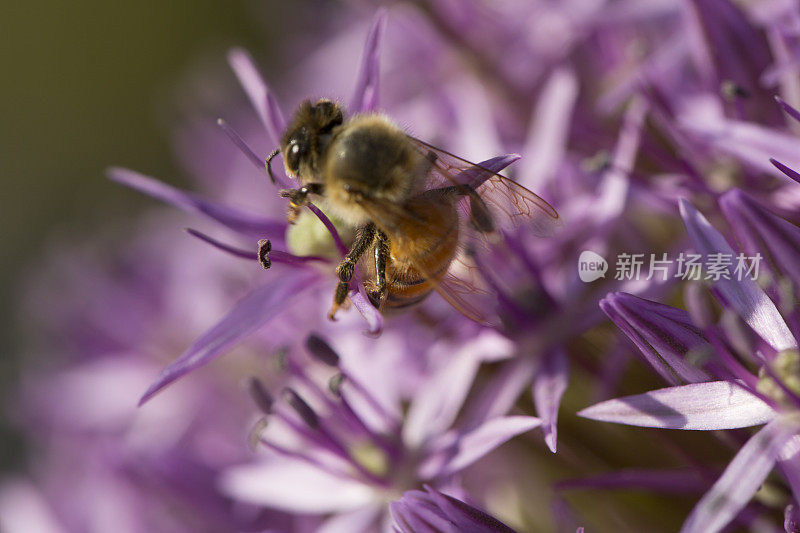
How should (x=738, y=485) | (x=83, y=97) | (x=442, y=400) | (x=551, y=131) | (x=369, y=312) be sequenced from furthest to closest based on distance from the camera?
(x=83, y=97)
(x=551, y=131)
(x=442, y=400)
(x=369, y=312)
(x=738, y=485)

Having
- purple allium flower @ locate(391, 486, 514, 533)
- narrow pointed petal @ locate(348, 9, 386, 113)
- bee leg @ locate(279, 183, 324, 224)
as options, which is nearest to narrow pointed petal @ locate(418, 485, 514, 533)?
purple allium flower @ locate(391, 486, 514, 533)

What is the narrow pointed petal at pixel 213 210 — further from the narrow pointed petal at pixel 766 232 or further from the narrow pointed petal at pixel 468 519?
the narrow pointed petal at pixel 766 232

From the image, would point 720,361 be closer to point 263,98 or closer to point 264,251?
point 264,251

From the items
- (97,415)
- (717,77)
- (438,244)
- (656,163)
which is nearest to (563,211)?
(656,163)

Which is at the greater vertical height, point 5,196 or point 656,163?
point 656,163

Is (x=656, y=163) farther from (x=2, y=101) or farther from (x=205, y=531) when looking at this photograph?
(x=2, y=101)

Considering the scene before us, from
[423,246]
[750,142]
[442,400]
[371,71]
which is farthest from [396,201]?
[750,142]

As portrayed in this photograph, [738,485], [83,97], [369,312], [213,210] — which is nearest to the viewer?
[738,485]
